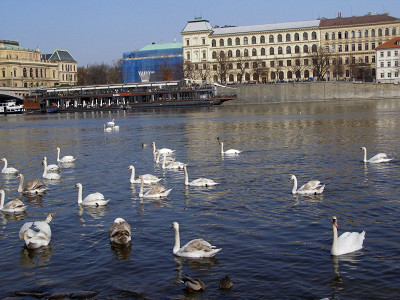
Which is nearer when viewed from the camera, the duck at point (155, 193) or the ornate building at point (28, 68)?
the duck at point (155, 193)

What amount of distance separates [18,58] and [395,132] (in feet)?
499

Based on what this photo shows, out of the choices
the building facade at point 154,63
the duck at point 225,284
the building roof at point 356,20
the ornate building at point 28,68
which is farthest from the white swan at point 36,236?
the ornate building at point 28,68

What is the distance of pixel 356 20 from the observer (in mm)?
135375

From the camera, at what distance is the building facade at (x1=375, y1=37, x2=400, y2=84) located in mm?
117250

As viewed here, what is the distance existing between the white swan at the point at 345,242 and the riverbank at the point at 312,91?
96.4 m

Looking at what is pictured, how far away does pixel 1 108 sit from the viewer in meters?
130

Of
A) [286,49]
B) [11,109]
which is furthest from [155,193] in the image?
[286,49]

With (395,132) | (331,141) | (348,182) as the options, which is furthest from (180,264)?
(395,132)

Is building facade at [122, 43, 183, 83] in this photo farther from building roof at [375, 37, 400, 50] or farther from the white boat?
building roof at [375, 37, 400, 50]

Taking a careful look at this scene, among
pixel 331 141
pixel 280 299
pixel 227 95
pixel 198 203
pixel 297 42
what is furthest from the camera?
pixel 297 42

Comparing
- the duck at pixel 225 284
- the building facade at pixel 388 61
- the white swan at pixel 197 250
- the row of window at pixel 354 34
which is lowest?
the duck at pixel 225 284

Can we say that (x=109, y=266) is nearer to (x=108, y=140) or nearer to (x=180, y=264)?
(x=180, y=264)

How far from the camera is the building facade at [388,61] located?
117 m

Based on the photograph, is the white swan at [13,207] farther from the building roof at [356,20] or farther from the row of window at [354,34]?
the building roof at [356,20]
